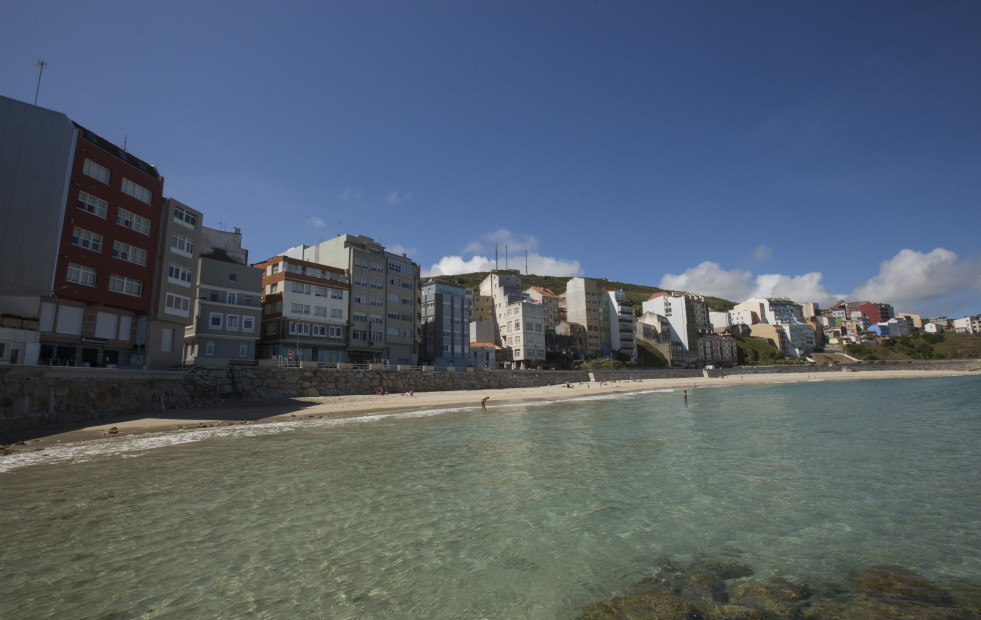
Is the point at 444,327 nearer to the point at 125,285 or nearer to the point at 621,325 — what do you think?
the point at 125,285

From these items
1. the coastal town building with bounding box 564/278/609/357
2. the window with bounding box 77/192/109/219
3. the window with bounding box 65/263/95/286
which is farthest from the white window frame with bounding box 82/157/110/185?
the coastal town building with bounding box 564/278/609/357

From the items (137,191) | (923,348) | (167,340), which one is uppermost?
(137,191)

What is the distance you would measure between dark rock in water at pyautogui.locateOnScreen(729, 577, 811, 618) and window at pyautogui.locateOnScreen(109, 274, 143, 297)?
44.4 metres

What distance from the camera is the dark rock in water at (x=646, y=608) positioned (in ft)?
21.3

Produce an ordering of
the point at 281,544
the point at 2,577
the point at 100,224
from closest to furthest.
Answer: the point at 2,577
the point at 281,544
the point at 100,224

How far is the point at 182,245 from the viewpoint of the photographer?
1720 inches

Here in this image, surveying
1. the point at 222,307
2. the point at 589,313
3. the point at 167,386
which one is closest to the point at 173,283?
the point at 222,307

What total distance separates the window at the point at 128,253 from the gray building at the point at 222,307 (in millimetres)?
9374

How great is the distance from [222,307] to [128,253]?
48.1ft

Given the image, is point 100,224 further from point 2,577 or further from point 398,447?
point 2,577

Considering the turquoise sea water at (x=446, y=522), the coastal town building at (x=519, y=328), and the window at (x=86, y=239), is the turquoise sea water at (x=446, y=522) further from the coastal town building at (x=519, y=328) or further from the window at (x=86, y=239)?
the coastal town building at (x=519, y=328)

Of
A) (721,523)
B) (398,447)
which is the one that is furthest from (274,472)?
(721,523)

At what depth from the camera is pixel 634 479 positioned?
14.6 meters

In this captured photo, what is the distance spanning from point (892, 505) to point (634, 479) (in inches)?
247
